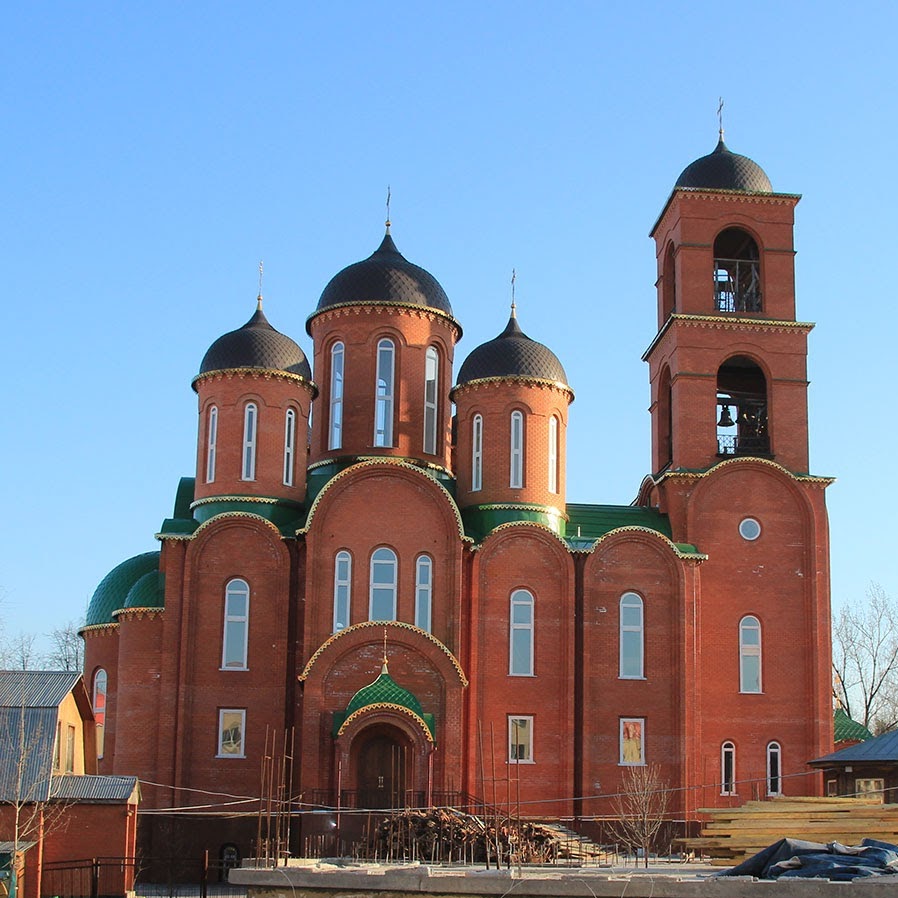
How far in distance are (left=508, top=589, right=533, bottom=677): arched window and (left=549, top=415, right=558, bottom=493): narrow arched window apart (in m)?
A: 3.18

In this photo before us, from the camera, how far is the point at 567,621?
36062mm

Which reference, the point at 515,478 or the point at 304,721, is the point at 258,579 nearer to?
the point at 304,721

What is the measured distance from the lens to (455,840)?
27641mm

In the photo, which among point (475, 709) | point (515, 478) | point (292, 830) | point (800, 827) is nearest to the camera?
point (800, 827)

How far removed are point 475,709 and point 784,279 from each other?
13786mm

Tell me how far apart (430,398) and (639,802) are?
465 inches

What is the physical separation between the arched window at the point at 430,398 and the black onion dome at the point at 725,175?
25.8 feet

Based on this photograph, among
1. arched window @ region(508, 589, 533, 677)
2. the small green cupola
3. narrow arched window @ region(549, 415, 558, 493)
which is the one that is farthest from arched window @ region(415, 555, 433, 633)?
narrow arched window @ region(549, 415, 558, 493)

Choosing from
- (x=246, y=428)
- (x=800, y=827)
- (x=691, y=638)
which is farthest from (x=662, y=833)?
(x=246, y=428)

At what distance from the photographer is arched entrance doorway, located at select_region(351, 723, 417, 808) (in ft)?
108

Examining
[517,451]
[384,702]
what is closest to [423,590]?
[384,702]

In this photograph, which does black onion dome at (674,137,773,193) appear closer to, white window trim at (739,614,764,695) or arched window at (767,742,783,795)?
white window trim at (739,614,764,695)

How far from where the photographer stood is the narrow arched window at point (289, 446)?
3691cm

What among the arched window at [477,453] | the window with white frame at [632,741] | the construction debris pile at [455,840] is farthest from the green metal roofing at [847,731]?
the construction debris pile at [455,840]
